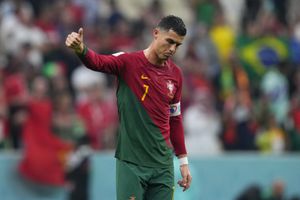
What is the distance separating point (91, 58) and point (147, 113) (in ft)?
2.63

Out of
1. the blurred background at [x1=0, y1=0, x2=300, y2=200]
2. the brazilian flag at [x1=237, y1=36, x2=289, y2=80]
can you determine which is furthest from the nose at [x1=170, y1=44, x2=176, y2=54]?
the brazilian flag at [x1=237, y1=36, x2=289, y2=80]

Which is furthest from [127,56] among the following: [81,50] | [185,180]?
[185,180]

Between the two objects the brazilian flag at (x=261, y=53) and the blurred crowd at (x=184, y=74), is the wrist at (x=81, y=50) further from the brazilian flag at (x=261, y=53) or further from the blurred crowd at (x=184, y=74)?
the brazilian flag at (x=261, y=53)

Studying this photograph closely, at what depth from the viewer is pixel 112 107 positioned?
17312mm

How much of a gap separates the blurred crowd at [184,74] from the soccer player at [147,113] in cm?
641

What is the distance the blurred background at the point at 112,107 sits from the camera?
1631cm

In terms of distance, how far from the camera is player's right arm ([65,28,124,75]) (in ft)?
29.6

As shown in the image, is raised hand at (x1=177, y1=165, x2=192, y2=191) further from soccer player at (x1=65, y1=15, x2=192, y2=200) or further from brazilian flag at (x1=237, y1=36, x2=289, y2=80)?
brazilian flag at (x1=237, y1=36, x2=289, y2=80)

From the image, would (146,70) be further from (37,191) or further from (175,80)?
(37,191)

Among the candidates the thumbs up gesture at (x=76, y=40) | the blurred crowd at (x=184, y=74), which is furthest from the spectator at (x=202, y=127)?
the thumbs up gesture at (x=76, y=40)

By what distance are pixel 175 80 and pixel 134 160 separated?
2.72 ft

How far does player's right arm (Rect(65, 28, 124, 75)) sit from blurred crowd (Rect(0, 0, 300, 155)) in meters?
6.57

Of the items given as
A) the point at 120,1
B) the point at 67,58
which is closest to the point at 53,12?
the point at 67,58

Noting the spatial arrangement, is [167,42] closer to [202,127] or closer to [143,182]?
[143,182]
